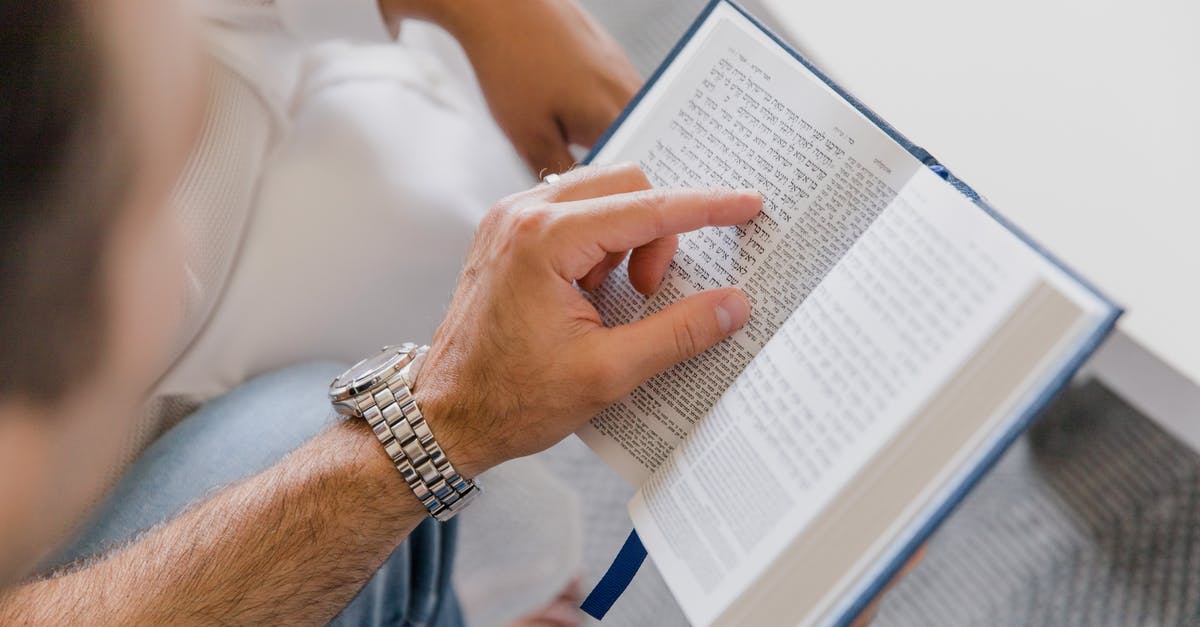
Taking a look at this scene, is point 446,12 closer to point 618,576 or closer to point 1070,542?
point 618,576

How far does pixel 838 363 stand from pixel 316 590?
374 mm

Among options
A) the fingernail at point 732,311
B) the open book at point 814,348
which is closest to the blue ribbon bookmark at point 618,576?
the open book at point 814,348

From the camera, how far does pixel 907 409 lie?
41cm

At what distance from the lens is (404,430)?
57cm

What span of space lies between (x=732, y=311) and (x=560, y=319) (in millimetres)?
103

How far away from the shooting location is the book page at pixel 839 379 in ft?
1.34

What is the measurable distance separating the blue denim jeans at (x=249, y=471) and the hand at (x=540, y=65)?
0.28 meters

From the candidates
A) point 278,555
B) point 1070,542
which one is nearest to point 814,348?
point 278,555

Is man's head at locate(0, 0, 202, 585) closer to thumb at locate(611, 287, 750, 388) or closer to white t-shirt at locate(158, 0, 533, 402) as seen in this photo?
white t-shirt at locate(158, 0, 533, 402)

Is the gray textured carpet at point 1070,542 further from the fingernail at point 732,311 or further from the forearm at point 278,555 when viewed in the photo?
the fingernail at point 732,311

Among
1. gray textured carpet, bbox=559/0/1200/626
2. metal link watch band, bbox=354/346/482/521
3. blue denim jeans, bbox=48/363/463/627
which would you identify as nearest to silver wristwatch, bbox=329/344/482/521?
metal link watch band, bbox=354/346/482/521

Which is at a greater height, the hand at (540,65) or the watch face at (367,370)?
the hand at (540,65)

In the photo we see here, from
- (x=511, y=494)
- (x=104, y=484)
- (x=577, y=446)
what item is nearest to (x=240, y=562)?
(x=104, y=484)

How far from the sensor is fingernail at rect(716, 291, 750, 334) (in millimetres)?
502
